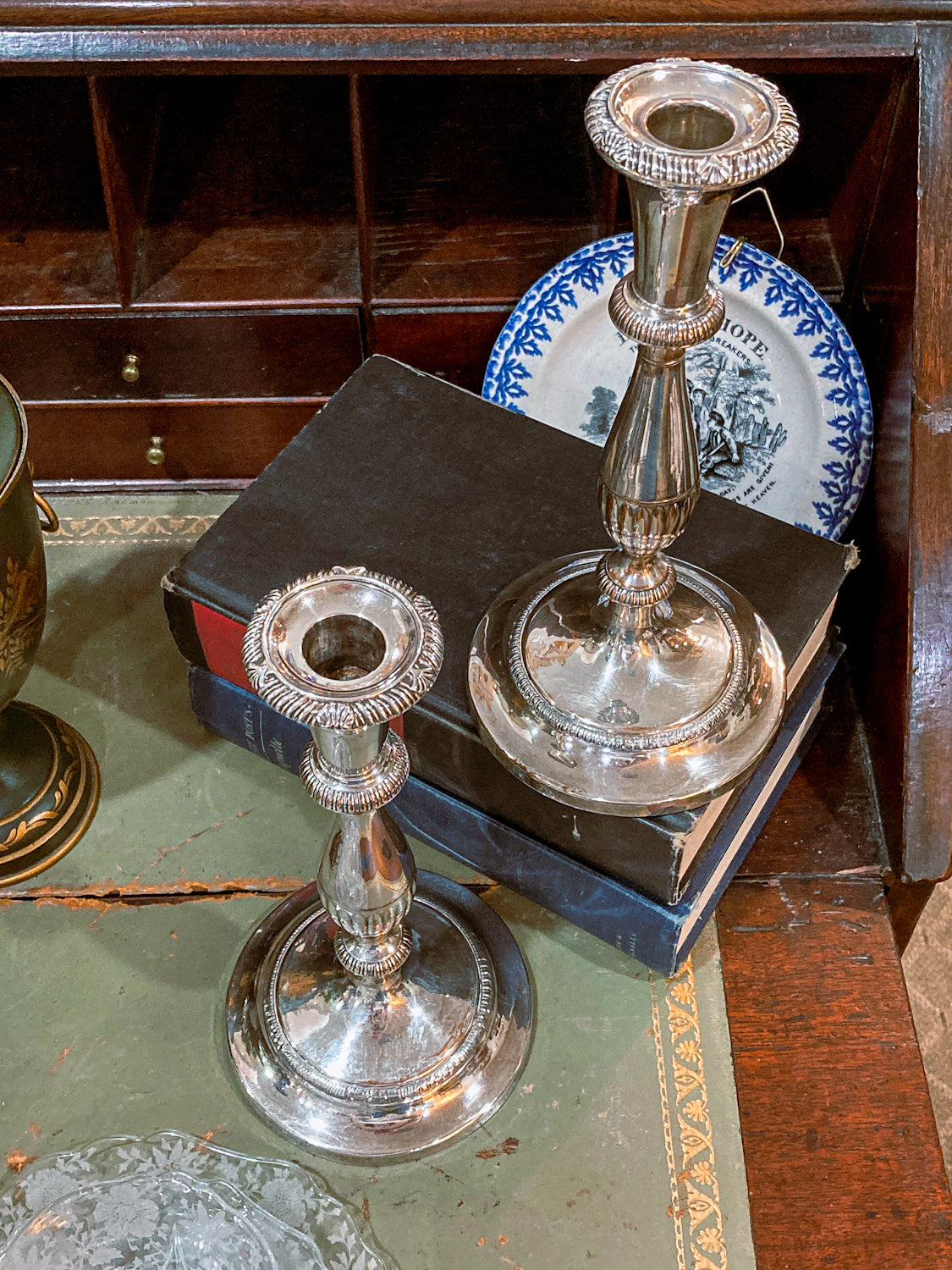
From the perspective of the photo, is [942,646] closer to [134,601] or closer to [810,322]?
[810,322]

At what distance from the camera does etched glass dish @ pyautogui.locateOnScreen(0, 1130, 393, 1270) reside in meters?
0.79

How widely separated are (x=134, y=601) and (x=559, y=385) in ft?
1.27

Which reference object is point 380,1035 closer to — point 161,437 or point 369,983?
point 369,983

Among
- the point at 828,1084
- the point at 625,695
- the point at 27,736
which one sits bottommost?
the point at 828,1084

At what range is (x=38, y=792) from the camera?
964 millimetres

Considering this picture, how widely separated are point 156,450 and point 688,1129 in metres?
0.67

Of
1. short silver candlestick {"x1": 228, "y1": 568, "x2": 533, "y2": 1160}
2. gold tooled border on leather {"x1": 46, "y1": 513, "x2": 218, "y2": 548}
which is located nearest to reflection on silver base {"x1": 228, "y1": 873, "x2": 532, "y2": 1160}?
short silver candlestick {"x1": 228, "y1": 568, "x2": 533, "y2": 1160}

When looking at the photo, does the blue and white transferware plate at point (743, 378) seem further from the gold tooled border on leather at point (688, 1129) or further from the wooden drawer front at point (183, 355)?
the gold tooled border on leather at point (688, 1129)

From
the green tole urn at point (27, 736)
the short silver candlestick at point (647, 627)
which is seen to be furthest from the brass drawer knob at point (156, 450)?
the short silver candlestick at point (647, 627)

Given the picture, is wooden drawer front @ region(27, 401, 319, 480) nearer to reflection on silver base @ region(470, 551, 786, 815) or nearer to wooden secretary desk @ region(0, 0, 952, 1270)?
wooden secretary desk @ region(0, 0, 952, 1270)

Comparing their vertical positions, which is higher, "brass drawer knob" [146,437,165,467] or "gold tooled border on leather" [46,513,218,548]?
"brass drawer knob" [146,437,165,467]

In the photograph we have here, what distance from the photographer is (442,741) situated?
2.86ft

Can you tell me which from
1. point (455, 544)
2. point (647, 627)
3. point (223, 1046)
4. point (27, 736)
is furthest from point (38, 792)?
point (647, 627)

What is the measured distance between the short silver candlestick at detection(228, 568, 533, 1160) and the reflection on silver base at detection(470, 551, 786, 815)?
0.37 feet
